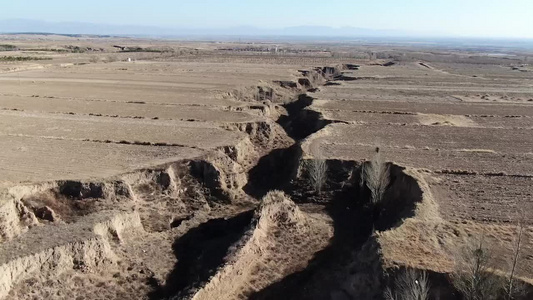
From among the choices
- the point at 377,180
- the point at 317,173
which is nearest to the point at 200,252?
the point at 317,173

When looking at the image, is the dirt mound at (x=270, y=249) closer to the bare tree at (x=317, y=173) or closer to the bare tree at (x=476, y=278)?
the bare tree at (x=317, y=173)

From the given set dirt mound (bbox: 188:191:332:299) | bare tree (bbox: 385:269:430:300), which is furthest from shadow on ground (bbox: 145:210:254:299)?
bare tree (bbox: 385:269:430:300)

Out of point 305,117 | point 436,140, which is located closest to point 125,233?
point 436,140

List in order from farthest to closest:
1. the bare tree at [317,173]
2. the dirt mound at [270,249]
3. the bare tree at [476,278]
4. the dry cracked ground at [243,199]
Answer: the bare tree at [317,173] → the dirt mound at [270,249] → the dry cracked ground at [243,199] → the bare tree at [476,278]

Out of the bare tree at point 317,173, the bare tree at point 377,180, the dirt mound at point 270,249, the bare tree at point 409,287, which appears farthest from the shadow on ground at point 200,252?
the bare tree at point 409,287

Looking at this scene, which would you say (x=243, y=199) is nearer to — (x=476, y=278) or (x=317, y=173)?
(x=317, y=173)

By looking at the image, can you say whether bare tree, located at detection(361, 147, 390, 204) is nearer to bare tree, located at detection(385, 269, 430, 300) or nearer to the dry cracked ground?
the dry cracked ground
